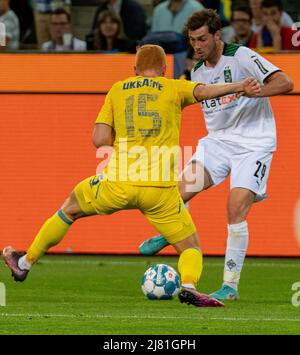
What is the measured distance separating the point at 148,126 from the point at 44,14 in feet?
24.5

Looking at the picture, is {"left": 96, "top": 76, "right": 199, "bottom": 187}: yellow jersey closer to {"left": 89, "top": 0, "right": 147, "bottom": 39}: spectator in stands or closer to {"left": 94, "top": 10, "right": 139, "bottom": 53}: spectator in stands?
{"left": 94, "top": 10, "right": 139, "bottom": 53}: spectator in stands

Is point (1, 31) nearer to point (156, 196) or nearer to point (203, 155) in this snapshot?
point (203, 155)

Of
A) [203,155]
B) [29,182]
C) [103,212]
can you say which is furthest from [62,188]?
[103,212]

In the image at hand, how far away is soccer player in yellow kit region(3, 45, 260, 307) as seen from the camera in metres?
9.79

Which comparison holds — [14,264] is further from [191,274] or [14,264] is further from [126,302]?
[191,274]

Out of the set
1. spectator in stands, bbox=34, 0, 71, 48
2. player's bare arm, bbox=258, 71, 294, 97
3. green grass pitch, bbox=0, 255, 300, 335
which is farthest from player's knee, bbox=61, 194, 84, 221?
spectator in stands, bbox=34, 0, 71, 48

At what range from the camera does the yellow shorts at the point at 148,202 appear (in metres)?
9.82

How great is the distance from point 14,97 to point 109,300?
503cm

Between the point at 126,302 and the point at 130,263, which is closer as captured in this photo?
the point at 126,302

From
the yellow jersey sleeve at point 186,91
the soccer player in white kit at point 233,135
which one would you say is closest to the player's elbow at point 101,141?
the yellow jersey sleeve at point 186,91

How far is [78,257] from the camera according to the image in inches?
591

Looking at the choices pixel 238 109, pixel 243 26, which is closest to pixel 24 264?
pixel 238 109

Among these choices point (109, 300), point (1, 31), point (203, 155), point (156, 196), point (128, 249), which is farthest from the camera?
point (1, 31)

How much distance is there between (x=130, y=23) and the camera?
1650 centimetres
